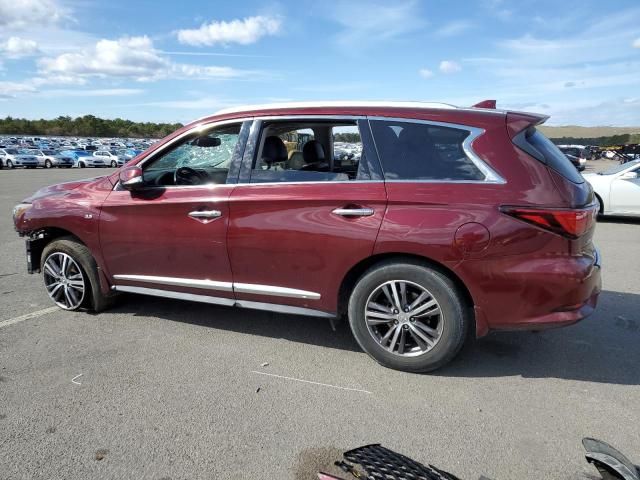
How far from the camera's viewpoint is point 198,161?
188 inches

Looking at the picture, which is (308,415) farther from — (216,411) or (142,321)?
(142,321)

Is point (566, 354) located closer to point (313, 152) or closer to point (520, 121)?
point (520, 121)

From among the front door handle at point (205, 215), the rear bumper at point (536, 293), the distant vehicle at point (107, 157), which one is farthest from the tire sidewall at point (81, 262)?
the distant vehicle at point (107, 157)

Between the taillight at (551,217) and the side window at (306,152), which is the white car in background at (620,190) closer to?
the side window at (306,152)

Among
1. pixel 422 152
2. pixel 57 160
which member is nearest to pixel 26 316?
pixel 422 152

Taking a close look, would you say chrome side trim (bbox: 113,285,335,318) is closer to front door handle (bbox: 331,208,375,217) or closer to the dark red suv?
the dark red suv

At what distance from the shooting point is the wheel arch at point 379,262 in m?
3.30

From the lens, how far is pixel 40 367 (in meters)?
3.54

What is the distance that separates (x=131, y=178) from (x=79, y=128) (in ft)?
492

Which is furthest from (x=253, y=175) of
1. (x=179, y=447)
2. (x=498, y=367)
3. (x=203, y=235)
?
(x=498, y=367)

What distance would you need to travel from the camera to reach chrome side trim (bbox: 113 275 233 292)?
3906 mm

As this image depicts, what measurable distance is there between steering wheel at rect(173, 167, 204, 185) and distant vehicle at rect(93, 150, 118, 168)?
4442 centimetres

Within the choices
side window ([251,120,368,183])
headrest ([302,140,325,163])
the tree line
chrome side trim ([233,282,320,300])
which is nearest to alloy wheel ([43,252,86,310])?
chrome side trim ([233,282,320,300])

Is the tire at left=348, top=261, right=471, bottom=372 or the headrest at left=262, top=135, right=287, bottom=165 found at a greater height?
the headrest at left=262, top=135, right=287, bottom=165
